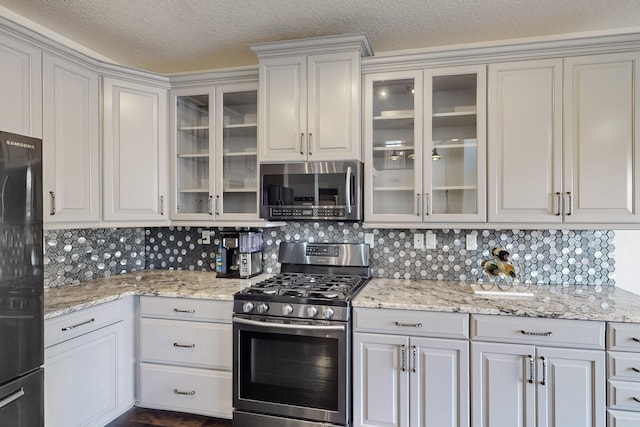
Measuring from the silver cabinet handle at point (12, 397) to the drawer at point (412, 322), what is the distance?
5.28 ft

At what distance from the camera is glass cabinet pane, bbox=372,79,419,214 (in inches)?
99.0

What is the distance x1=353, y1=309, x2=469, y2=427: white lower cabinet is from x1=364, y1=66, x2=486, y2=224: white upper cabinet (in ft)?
2.28

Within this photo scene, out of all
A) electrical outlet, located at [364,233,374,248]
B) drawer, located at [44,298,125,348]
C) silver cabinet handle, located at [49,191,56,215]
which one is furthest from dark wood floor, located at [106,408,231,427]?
electrical outlet, located at [364,233,374,248]

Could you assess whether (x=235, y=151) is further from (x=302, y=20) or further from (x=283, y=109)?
(x=302, y=20)

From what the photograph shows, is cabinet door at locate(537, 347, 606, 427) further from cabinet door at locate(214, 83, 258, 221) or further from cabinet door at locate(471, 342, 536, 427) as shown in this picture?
cabinet door at locate(214, 83, 258, 221)

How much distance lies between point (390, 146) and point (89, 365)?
91.1 inches

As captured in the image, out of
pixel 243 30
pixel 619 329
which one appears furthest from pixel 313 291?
pixel 243 30

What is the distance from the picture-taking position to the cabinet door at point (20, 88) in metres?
1.97

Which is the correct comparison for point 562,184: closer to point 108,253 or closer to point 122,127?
point 122,127

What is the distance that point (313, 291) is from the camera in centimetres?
230

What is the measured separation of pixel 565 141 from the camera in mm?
2264

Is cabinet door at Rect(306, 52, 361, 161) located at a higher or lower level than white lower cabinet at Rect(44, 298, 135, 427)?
higher

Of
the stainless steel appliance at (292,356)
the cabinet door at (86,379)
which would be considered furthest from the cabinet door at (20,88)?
the stainless steel appliance at (292,356)

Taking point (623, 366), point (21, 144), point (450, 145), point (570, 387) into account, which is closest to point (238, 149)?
point (21, 144)
